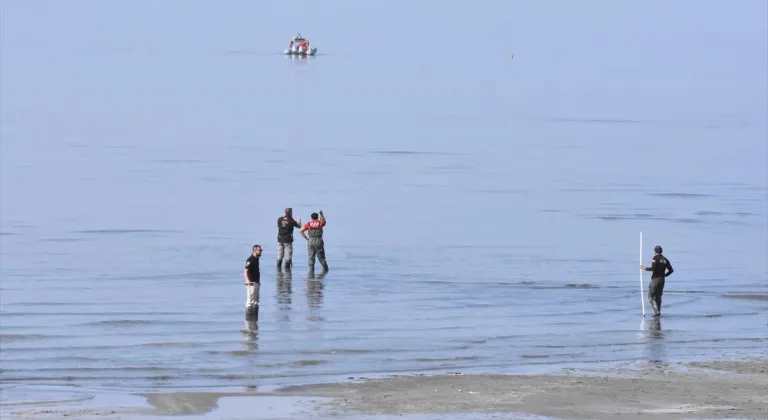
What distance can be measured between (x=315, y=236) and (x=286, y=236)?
61cm

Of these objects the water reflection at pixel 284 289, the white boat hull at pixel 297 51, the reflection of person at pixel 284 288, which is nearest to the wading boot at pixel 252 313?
the water reflection at pixel 284 289

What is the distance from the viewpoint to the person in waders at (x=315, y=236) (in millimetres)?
32188

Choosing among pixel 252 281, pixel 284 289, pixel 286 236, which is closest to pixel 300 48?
pixel 286 236

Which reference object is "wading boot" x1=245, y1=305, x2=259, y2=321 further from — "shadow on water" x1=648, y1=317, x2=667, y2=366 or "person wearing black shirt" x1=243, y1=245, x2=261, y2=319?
"shadow on water" x1=648, y1=317, x2=667, y2=366

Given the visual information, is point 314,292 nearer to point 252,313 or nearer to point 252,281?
point 252,313

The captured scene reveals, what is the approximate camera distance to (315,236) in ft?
106

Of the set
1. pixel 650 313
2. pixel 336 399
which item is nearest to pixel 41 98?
pixel 650 313

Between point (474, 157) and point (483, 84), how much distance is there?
7287 cm

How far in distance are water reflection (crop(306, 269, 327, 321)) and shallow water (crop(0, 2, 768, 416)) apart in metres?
0.11

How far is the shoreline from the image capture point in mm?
18766

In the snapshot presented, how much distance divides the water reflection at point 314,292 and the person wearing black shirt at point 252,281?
1.49 meters

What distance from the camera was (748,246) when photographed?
41.8 metres

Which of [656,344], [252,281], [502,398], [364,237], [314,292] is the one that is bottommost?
[502,398]

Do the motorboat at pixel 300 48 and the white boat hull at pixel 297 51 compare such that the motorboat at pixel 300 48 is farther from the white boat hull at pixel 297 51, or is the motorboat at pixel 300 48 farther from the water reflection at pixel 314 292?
the water reflection at pixel 314 292
